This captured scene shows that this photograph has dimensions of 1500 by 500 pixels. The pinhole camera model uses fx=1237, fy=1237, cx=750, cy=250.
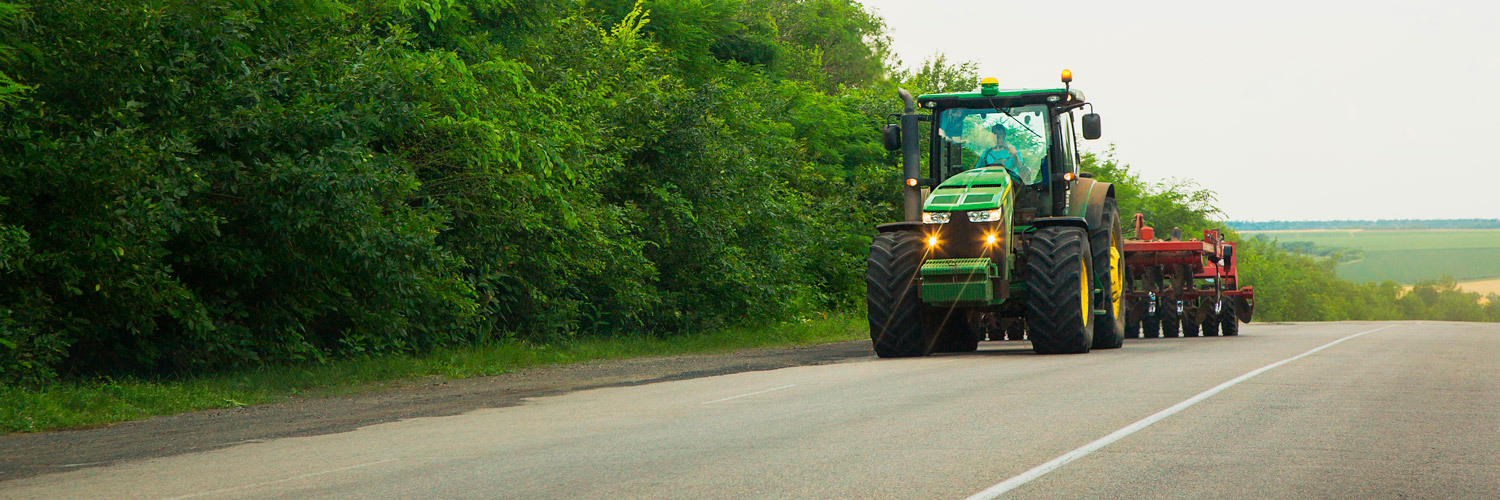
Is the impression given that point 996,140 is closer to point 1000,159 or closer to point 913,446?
point 1000,159

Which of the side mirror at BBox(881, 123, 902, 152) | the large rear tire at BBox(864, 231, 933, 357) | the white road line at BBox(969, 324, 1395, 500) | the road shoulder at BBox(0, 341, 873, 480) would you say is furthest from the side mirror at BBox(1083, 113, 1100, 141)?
the white road line at BBox(969, 324, 1395, 500)


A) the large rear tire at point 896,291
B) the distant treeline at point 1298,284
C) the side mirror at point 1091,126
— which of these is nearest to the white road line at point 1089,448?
the large rear tire at point 896,291

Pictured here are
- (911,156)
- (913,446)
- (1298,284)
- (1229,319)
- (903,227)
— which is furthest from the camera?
(1298,284)

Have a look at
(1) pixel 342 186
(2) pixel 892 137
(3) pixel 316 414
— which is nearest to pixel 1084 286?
(2) pixel 892 137

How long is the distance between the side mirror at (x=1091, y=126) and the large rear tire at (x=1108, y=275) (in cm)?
192

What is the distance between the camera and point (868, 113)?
38625 mm

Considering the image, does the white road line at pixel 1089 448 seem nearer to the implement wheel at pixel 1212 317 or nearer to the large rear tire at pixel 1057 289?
the large rear tire at pixel 1057 289

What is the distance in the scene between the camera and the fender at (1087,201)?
18.8 meters

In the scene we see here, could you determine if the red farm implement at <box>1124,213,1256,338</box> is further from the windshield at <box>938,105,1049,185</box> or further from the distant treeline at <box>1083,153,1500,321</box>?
the distant treeline at <box>1083,153,1500,321</box>

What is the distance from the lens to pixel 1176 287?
27.0m

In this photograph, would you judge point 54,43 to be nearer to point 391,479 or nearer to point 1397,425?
point 391,479

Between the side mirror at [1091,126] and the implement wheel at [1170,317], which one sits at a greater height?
the side mirror at [1091,126]

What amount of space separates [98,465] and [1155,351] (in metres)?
15.0

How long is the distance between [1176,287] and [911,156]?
11.5 m
